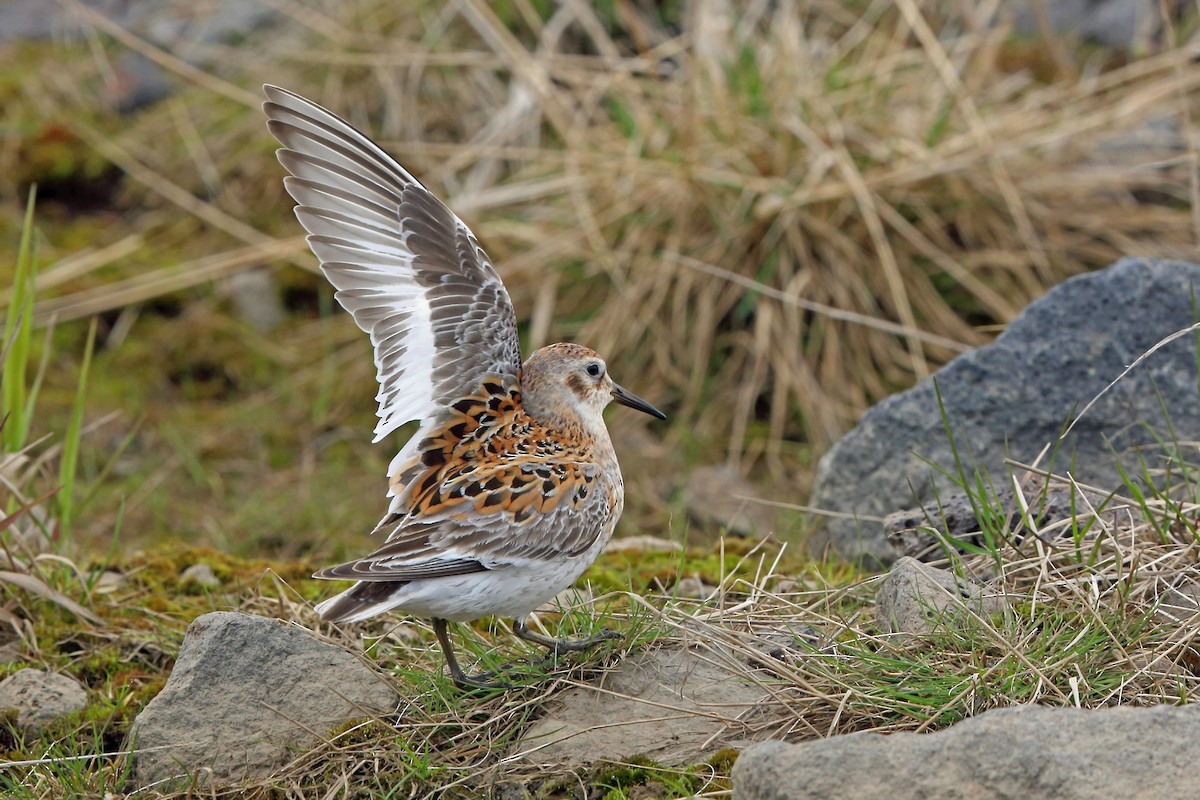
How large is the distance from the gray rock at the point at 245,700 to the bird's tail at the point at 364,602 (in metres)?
0.31

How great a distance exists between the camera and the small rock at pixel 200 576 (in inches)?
225

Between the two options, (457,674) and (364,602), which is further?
Answer: (457,674)

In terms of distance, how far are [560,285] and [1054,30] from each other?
467 centimetres

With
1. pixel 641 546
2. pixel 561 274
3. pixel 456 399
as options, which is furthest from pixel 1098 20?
pixel 456 399

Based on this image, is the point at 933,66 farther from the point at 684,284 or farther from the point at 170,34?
the point at 170,34

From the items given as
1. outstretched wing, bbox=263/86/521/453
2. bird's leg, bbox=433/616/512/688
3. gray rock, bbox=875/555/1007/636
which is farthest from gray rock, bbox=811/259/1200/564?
bird's leg, bbox=433/616/512/688

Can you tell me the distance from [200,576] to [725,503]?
2.72 metres

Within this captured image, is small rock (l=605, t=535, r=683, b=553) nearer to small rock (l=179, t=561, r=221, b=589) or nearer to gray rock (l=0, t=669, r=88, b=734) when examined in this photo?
small rock (l=179, t=561, r=221, b=589)

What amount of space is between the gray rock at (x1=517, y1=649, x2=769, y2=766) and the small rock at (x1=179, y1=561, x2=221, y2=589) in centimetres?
197

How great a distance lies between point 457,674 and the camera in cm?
440

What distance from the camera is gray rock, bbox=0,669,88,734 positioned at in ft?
15.4

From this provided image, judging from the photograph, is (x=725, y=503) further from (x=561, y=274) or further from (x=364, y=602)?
(x=364, y=602)

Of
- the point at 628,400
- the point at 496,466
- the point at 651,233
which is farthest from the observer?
the point at 651,233

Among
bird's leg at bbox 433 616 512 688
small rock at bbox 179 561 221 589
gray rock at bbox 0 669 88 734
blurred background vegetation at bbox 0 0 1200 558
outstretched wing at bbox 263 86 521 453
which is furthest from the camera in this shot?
blurred background vegetation at bbox 0 0 1200 558
